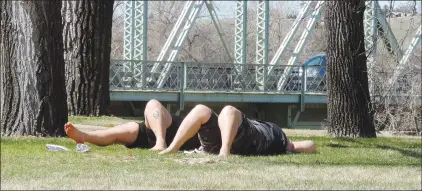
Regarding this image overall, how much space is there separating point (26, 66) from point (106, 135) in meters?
2.37

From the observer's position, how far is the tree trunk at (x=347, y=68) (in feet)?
49.1

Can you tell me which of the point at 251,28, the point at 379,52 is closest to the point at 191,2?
the point at 379,52

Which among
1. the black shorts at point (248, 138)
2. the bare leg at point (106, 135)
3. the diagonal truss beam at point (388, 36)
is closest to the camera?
the black shorts at point (248, 138)

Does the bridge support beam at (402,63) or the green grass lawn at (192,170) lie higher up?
the bridge support beam at (402,63)

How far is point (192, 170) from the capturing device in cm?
822

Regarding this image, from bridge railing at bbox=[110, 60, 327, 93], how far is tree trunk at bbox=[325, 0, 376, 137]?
656 inches

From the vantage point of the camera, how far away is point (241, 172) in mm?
8047

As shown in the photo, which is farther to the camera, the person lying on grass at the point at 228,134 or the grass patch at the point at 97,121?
the grass patch at the point at 97,121

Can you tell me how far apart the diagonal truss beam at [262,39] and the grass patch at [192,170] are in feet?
81.9

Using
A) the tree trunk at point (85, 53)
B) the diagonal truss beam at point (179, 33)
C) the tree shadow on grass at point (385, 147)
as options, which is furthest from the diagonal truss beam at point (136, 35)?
the tree shadow on grass at point (385, 147)

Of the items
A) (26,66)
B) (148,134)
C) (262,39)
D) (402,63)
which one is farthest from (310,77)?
(148,134)

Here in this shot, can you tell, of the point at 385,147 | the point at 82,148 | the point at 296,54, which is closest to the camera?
the point at 82,148

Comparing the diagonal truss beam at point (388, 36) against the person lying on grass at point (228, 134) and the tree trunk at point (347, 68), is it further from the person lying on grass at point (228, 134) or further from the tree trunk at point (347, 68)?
the person lying on grass at point (228, 134)

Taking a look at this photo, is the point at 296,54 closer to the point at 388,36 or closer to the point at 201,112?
the point at 388,36
